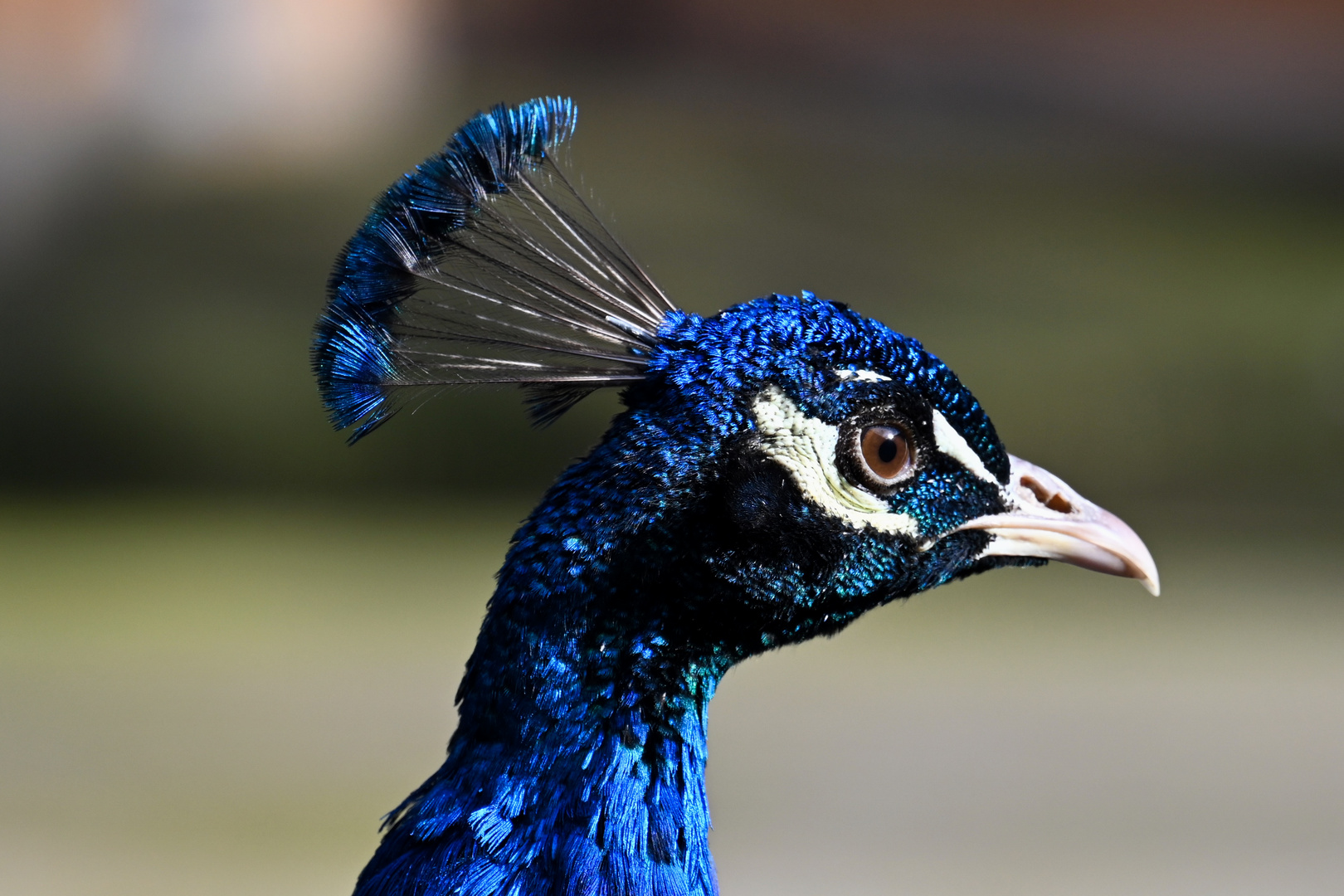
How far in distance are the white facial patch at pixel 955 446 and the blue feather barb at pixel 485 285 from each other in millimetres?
186

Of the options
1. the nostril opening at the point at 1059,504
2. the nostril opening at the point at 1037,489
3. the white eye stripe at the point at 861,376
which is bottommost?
the nostril opening at the point at 1059,504

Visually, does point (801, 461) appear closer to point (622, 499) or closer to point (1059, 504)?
point (622, 499)

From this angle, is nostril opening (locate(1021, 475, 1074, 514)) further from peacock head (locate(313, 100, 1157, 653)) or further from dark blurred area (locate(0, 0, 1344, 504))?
dark blurred area (locate(0, 0, 1344, 504))

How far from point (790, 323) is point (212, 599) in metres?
2.50

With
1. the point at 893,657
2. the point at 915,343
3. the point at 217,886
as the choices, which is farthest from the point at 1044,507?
the point at 893,657

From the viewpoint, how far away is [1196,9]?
335 centimetres

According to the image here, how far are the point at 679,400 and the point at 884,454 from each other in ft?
0.43

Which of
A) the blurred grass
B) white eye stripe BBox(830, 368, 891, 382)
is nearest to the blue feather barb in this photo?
white eye stripe BBox(830, 368, 891, 382)

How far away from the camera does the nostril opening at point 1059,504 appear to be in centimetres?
89

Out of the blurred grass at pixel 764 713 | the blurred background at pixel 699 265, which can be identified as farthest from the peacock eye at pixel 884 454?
the blurred background at pixel 699 265

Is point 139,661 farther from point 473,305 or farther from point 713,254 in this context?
point 473,305

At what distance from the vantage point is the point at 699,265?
321 cm

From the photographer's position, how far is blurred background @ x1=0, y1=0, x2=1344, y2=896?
3.08 metres

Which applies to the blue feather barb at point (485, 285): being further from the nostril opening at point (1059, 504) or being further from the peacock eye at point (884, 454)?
the nostril opening at point (1059, 504)
